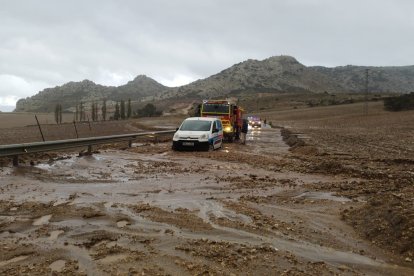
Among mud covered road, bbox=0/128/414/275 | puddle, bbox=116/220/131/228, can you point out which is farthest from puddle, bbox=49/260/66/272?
puddle, bbox=116/220/131/228

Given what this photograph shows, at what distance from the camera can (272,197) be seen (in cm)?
939

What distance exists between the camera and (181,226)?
6785 millimetres

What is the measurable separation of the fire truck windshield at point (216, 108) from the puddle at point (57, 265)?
22.9m

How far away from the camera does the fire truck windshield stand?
27.8 m

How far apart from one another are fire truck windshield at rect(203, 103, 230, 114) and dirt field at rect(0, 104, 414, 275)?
48.1 ft

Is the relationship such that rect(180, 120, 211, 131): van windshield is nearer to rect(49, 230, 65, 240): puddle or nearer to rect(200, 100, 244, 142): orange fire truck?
rect(200, 100, 244, 142): orange fire truck

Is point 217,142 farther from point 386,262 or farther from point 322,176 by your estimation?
point 386,262

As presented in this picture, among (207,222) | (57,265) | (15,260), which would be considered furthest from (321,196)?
(15,260)

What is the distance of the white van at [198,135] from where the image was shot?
20.4 m

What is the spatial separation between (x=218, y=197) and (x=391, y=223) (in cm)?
381

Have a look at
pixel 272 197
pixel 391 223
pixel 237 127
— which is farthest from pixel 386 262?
pixel 237 127

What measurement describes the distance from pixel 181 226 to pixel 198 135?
13858 millimetres

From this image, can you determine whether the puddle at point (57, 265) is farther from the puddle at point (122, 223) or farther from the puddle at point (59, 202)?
the puddle at point (59, 202)

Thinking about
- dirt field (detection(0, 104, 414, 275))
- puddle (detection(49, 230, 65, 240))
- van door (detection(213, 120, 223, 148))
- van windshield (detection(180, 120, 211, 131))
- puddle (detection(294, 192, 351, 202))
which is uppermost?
van windshield (detection(180, 120, 211, 131))
